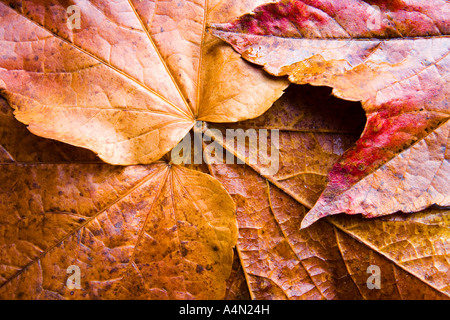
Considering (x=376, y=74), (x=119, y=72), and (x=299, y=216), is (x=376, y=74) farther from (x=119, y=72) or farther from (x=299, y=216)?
(x=119, y=72)

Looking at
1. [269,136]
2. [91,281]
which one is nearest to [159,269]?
[91,281]

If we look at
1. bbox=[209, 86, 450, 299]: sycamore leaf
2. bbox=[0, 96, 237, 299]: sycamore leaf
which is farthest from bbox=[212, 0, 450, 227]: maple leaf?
bbox=[0, 96, 237, 299]: sycamore leaf

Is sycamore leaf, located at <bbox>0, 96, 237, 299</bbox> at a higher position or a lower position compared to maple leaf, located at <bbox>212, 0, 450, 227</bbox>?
lower

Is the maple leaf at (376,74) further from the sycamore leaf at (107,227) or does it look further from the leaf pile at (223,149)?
the sycamore leaf at (107,227)

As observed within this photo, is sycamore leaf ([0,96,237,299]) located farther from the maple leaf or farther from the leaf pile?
the maple leaf

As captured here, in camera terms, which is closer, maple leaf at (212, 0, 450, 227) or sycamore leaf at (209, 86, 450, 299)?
maple leaf at (212, 0, 450, 227)

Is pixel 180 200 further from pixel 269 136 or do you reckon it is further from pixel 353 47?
pixel 353 47
